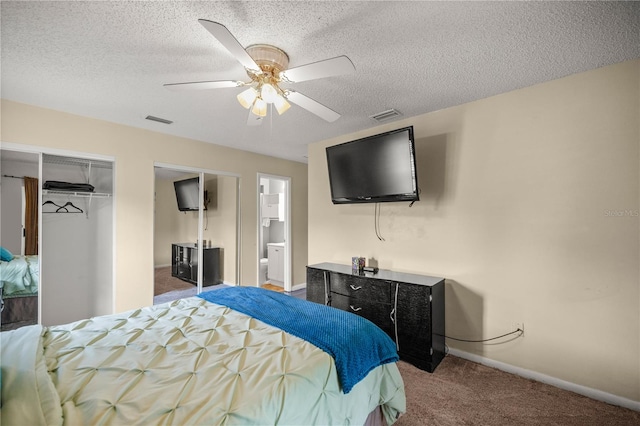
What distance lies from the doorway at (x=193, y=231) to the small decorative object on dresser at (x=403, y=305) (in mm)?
2141

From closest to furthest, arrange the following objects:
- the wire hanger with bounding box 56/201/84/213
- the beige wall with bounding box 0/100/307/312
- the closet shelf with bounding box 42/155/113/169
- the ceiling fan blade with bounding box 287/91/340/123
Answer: the ceiling fan blade with bounding box 287/91/340/123, the beige wall with bounding box 0/100/307/312, the closet shelf with bounding box 42/155/113/169, the wire hanger with bounding box 56/201/84/213

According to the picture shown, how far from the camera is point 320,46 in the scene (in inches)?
74.0

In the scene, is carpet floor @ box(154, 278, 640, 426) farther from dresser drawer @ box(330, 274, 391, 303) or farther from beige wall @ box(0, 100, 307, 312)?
beige wall @ box(0, 100, 307, 312)

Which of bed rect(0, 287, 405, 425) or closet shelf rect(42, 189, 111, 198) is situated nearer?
bed rect(0, 287, 405, 425)

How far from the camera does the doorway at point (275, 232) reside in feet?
17.3

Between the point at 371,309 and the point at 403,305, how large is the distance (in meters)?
0.36

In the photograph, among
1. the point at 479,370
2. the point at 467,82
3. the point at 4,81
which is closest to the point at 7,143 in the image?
the point at 4,81

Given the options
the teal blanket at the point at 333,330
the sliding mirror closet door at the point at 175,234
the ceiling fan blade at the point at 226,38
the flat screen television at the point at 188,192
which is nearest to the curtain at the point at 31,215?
the sliding mirror closet door at the point at 175,234

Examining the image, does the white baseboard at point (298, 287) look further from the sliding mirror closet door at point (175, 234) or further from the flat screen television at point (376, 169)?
the flat screen television at point (376, 169)

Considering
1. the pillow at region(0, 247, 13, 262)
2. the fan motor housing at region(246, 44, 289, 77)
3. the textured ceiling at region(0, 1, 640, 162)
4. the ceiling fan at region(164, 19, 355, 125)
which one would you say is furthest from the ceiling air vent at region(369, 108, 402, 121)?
the pillow at region(0, 247, 13, 262)

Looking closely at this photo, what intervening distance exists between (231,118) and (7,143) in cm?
205

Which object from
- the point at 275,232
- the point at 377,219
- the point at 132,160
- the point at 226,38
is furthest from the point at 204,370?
the point at 275,232

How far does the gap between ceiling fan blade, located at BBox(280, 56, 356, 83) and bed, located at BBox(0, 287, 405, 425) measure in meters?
1.51

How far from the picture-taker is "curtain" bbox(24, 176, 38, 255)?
9.04 ft
